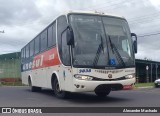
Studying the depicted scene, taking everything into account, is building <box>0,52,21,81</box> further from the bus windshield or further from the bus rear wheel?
the bus windshield

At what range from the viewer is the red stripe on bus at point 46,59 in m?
15.2

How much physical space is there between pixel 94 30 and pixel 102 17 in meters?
0.94

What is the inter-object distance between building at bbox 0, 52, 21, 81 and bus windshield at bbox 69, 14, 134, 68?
4246 cm

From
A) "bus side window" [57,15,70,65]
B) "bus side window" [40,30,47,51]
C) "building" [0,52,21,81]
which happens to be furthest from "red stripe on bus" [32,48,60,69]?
"building" [0,52,21,81]

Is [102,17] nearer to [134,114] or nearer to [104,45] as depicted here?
[104,45]

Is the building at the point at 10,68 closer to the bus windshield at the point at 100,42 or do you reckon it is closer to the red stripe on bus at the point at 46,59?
the red stripe on bus at the point at 46,59

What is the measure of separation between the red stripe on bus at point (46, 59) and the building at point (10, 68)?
3475 cm

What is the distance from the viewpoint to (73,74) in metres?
12.8

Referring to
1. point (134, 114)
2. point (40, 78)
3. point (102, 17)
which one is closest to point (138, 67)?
point (40, 78)

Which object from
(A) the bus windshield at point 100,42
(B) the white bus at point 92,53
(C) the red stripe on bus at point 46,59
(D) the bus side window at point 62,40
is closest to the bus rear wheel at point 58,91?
(B) the white bus at point 92,53

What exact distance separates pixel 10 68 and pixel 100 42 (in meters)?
44.1

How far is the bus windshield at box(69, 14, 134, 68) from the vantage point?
12837mm

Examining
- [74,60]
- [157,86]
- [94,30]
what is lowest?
[157,86]

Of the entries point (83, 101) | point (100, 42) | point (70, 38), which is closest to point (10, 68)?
point (83, 101)
